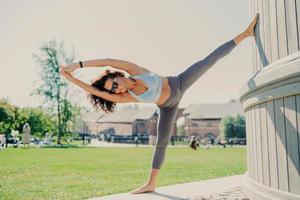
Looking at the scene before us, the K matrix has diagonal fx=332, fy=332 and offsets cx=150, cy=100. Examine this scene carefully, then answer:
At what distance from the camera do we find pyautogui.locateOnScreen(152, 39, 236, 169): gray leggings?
14.2 feet

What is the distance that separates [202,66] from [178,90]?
49 centimetres

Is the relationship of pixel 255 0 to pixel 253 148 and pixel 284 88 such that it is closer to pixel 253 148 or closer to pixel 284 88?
pixel 284 88

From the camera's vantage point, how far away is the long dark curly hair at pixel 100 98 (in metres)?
3.96

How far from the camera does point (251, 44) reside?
4012 millimetres

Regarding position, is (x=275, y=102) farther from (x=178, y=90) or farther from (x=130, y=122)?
(x=130, y=122)

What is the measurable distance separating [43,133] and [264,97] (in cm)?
4456

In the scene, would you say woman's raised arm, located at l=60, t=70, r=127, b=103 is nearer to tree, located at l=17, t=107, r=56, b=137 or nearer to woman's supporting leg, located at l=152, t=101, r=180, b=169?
woman's supporting leg, located at l=152, t=101, r=180, b=169

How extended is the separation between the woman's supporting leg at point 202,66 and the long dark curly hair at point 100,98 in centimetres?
85

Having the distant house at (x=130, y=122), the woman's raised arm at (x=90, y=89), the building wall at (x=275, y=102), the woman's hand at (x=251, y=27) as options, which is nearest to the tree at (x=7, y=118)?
the distant house at (x=130, y=122)

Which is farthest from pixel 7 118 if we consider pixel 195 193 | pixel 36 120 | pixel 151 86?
pixel 151 86

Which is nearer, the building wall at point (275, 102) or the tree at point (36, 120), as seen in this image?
the building wall at point (275, 102)

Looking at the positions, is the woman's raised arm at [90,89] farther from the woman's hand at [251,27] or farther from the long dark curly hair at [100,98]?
the woman's hand at [251,27]

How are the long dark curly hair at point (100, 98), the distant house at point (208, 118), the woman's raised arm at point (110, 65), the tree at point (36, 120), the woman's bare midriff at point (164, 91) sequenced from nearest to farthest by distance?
the woman's raised arm at point (110, 65) → the long dark curly hair at point (100, 98) → the woman's bare midriff at point (164, 91) → the tree at point (36, 120) → the distant house at point (208, 118)

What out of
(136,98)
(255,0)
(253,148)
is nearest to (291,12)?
(255,0)
